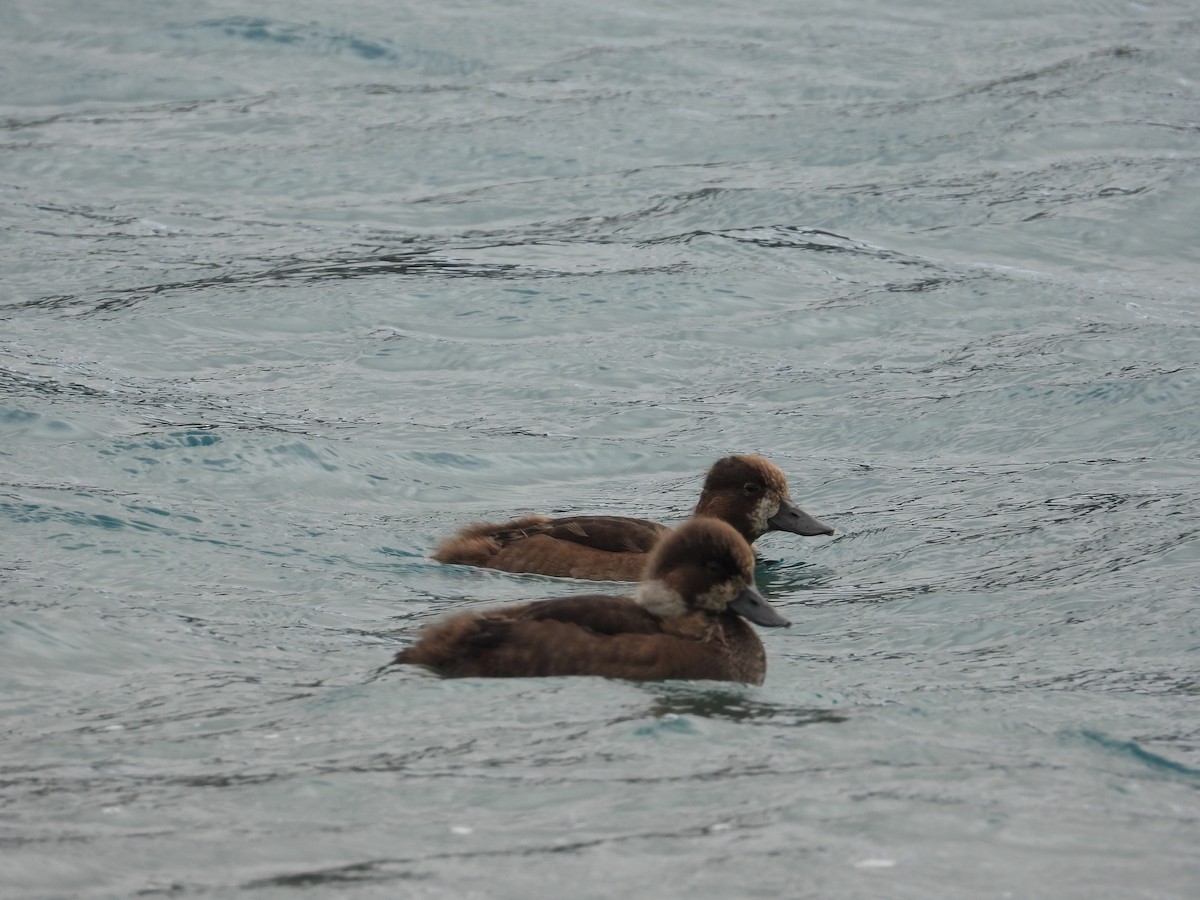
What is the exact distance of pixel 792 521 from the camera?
997cm

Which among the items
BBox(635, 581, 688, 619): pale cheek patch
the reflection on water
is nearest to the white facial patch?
BBox(635, 581, 688, 619): pale cheek patch

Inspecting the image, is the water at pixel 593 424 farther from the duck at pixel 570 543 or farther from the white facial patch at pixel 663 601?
the white facial patch at pixel 663 601

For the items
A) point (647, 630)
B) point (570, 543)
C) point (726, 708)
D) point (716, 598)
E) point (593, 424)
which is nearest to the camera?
point (726, 708)

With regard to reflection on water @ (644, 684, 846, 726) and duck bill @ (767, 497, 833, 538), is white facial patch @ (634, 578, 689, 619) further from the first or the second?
duck bill @ (767, 497, 833, 538)

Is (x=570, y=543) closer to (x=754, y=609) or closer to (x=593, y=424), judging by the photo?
(x=754, y=609)

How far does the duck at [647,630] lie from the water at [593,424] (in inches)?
7.2

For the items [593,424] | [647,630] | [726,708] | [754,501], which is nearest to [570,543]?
[754,501]

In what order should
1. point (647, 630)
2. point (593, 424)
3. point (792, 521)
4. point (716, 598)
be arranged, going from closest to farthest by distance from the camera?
point (647, 630)
point (716, 598)
point (792, 521)
point (593, 424)

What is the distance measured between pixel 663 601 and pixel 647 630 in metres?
0.19

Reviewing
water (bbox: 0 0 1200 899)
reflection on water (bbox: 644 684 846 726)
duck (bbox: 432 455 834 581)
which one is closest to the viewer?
water (bbox: 0 0 1200 899)

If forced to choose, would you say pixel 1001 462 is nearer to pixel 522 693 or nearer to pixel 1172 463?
pixel 1172 463

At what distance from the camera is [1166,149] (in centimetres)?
1811

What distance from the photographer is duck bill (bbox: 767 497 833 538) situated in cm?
991

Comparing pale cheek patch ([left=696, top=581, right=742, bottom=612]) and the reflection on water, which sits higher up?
pale cheek patch ([left=696, top=581, right=742, bottom=612])
